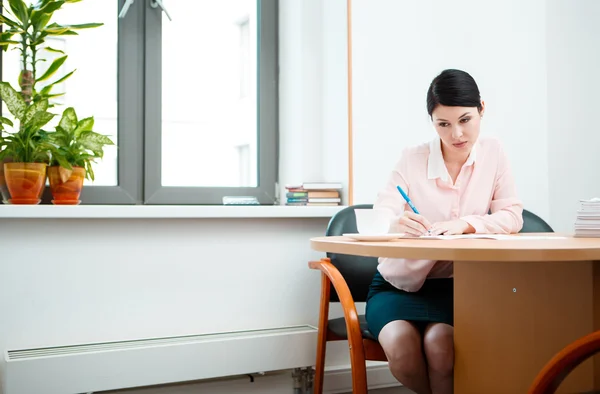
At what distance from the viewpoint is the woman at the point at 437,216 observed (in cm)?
164

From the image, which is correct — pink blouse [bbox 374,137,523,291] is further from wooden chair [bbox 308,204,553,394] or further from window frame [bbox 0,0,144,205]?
window frame [bbox 0,0,144,205]

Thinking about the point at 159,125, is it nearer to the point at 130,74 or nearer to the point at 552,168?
the point at 130,74

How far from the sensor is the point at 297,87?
9.65 feet

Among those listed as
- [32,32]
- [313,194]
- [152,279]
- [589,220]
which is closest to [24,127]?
[32,32]

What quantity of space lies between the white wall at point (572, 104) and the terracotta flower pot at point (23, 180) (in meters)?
2.14

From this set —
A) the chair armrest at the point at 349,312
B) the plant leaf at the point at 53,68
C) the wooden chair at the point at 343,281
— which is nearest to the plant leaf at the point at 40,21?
the plant leaf at the point at 53,68

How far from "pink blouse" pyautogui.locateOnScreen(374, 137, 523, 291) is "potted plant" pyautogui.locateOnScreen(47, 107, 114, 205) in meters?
1.16

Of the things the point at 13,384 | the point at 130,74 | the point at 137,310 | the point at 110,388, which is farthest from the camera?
the point at 130,74

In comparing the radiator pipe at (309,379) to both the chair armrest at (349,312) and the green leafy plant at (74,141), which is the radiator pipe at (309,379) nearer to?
the chair armrest at (349,312)

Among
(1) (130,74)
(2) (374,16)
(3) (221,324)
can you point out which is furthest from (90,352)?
(2) (374,16)

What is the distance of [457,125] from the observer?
1860 mm

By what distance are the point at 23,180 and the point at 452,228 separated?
5.09 ft

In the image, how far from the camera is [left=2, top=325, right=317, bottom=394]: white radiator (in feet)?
6.86

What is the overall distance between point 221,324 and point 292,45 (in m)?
1.35
